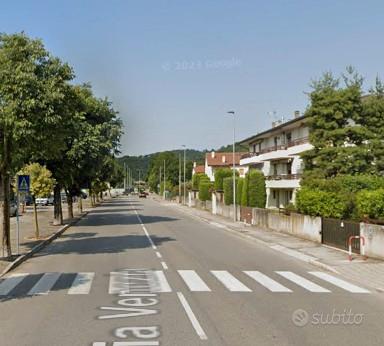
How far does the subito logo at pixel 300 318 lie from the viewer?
921cm

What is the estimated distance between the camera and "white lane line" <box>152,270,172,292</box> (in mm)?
12695

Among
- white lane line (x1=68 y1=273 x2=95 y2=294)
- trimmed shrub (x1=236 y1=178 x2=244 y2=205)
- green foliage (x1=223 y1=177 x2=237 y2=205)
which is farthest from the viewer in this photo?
green foliage (x1=223 y1=177 x2=237 y2=205)

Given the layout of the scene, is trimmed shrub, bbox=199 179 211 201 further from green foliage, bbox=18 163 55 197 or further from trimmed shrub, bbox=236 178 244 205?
green foliage, bbox=18 163 55 197

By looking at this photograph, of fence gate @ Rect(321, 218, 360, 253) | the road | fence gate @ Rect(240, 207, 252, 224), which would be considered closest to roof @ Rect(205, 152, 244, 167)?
fence gate @ Rect(240, 207, 252, 224)

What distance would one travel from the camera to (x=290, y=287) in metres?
13.3

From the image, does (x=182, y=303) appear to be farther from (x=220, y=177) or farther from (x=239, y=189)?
(x=220, y=177)

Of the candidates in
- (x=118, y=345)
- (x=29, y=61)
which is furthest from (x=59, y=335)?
(x=29, y=61)

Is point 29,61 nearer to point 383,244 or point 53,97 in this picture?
point 53,97

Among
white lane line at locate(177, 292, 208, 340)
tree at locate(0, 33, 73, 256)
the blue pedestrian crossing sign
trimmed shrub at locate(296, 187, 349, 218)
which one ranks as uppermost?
tree at locate(0, 33, 73, 256)

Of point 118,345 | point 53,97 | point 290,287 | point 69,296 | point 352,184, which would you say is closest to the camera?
point 118,345

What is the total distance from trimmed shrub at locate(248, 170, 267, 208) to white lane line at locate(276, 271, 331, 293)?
28306mm

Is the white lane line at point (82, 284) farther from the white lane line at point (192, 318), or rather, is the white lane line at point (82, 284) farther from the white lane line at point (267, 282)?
the white lane line at point (267, 282)

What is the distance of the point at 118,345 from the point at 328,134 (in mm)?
28908

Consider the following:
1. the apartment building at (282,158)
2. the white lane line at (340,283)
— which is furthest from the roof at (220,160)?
the white lane line at (340,283)
